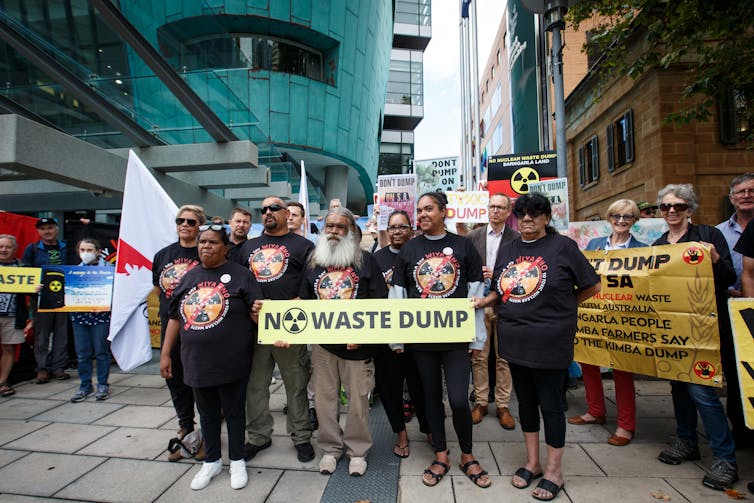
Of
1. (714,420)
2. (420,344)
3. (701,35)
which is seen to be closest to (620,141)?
(701,35)

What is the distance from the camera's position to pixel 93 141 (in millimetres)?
8648

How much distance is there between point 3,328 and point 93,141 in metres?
4.92

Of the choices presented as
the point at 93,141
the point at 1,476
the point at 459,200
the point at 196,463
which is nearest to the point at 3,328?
the point at 1,476

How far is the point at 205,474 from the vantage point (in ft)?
9.79

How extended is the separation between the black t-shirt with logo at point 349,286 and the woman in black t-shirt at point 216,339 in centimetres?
46

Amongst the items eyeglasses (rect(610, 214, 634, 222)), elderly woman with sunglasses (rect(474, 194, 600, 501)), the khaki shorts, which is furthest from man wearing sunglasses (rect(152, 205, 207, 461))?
eyeglasses (rect(610, 214, 634, 222))

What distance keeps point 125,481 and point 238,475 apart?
90 centimetres

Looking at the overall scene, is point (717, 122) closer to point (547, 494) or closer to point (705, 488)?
point (705, 488)

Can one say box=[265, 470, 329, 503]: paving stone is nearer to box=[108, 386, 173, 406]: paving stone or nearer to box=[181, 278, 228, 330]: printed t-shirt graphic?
box=[181, 278, 228, 330]: printed t-shirt graphic

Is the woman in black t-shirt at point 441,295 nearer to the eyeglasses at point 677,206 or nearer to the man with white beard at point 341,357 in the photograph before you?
the man with white beard at point 341,357

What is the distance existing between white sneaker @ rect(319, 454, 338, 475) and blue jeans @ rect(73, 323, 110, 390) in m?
3.47

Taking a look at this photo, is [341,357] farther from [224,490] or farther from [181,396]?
[181,396]

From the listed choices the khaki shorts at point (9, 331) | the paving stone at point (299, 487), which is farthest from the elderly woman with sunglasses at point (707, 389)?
the khaki shorts at point (9, 331)

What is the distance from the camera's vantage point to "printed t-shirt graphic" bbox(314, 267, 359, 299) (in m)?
3.15
